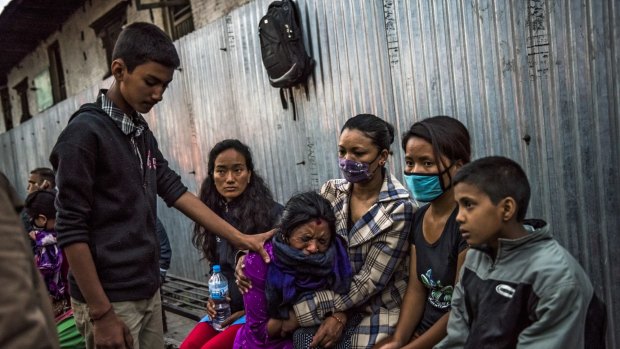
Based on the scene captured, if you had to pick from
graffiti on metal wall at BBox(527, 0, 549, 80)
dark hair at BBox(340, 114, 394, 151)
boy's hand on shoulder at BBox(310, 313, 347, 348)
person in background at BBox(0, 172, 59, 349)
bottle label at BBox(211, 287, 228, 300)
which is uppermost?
graffiti on metal wall at BBox(527, 0, 549, 80)

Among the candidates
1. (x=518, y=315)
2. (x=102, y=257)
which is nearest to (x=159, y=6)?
(x=102, y=257)

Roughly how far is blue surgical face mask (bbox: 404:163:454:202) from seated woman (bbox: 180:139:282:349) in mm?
1098

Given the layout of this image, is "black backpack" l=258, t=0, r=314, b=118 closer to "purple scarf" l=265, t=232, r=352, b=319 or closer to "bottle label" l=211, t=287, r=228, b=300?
"bottle label" l=211, t=287, r=228, b=300

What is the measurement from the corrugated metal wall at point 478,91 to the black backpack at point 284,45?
121 millimetres

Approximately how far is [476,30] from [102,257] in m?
2.40

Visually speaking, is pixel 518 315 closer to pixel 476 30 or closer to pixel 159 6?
pixel 476 30

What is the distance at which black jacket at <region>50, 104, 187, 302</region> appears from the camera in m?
1.76

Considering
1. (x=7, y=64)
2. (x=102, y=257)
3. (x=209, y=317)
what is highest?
(x=7, y=64)

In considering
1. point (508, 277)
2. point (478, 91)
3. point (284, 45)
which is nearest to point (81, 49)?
point (284, 45)

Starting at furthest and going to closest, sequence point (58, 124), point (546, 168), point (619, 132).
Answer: point (58, 124), point (546, 168), point (619, 132)

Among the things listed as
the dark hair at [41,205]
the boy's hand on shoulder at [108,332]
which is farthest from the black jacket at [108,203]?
the dark hair at [41,205]

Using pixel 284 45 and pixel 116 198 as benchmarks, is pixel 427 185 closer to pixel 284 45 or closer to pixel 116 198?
pixel 116 198

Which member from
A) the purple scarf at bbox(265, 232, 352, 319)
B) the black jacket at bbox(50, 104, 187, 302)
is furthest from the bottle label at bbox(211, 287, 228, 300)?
the black jacket at bbox(50, 104, 187, 302)

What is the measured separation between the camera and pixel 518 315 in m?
1.70
